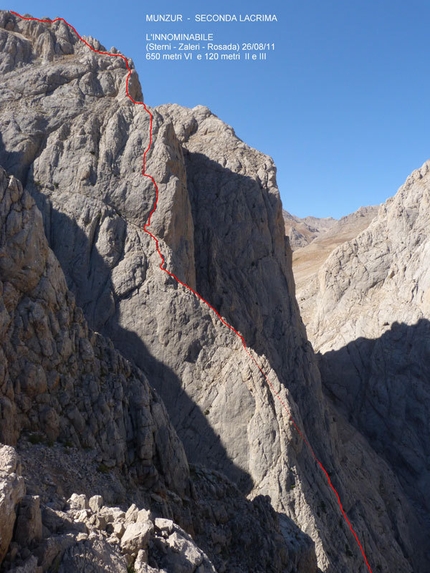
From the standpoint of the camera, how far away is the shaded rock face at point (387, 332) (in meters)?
43.9

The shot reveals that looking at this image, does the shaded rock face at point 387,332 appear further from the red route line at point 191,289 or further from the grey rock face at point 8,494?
the grey rock face at point 8,494

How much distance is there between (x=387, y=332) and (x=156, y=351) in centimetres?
2734

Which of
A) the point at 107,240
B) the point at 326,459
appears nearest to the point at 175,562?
the point at 107,240

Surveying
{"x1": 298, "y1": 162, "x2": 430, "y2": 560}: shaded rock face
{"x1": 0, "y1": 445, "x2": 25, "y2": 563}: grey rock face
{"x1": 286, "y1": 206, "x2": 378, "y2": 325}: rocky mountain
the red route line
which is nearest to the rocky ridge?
{"x1": 0, "y1": 445, "x2": 25, "y2": 563}: grey rock face

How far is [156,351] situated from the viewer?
27203mm

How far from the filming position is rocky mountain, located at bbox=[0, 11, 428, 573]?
16.1 meters

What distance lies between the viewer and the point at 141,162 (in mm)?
31266

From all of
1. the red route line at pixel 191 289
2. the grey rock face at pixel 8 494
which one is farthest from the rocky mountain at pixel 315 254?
the grey rock face at pixel 8 494

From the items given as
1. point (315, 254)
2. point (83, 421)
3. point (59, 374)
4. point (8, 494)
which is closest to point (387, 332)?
point (83, 421)

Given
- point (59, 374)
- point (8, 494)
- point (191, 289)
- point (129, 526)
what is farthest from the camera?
point (191, 289)

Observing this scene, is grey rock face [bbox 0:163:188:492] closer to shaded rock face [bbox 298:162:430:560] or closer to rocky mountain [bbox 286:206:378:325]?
shaded rock face [bbox 298:162:430:560]

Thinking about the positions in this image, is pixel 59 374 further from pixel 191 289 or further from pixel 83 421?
Answer: pixel 191 289

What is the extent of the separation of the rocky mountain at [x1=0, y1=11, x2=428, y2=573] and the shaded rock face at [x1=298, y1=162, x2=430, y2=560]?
208 centimetres

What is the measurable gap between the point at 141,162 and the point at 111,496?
20.9 metres
